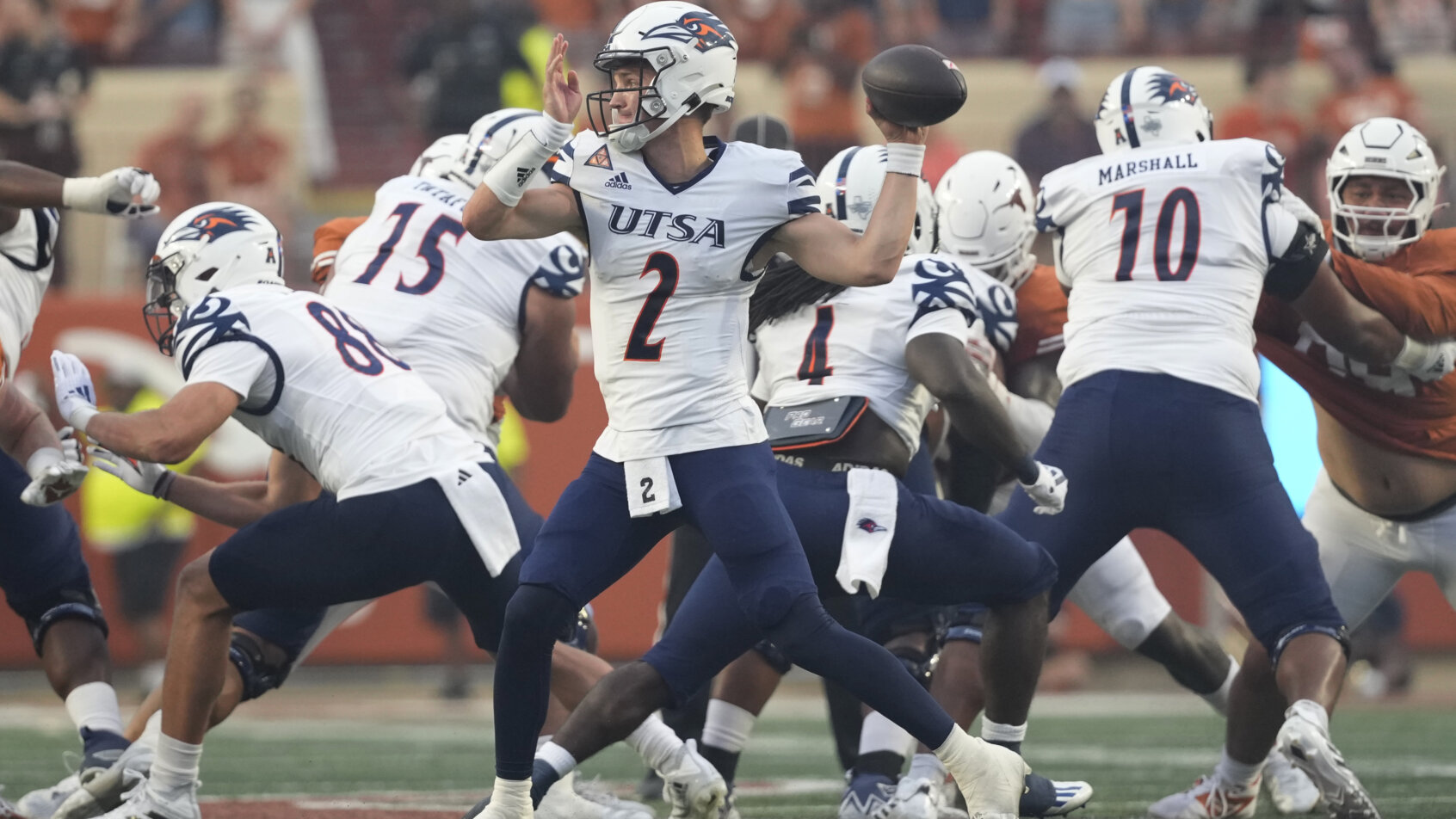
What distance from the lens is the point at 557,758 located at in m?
4.34

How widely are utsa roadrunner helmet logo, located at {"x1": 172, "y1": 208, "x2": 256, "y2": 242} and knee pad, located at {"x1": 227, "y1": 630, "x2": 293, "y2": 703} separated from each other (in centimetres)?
110

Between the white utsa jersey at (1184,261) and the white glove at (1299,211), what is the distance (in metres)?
0.04

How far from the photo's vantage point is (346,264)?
217 inches

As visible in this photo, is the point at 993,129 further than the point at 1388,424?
Yes

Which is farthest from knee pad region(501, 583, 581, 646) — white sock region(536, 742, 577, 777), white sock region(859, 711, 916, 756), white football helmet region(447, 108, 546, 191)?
white football helmet region(447, 108, 546, 191)

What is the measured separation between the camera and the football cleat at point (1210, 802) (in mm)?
5125

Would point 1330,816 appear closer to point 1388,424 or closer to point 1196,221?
point 1388,424

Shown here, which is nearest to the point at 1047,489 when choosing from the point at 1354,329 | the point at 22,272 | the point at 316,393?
the point at 1354,329

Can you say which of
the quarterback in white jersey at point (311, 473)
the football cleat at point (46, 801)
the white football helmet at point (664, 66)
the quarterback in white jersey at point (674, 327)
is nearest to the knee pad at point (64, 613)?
the football cleat at point (46, 801)

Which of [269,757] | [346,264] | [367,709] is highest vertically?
[346,264]

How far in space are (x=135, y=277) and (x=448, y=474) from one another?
23.1ft

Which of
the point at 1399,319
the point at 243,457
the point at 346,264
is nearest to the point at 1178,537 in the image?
the point at 1399,319

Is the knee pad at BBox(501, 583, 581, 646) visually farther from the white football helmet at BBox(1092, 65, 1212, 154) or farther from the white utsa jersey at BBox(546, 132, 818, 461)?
the white football helmet at BBox(1092, 65, 1212, 154)

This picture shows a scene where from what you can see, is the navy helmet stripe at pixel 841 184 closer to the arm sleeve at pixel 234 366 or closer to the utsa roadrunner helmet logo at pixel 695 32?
the utsa roadrunner helmet logo at pixel 695 32
